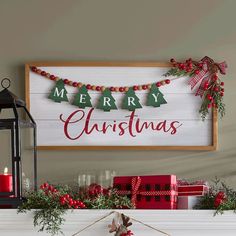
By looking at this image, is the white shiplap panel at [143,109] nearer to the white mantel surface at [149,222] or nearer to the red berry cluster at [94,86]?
the red berry cluster at [94,86]

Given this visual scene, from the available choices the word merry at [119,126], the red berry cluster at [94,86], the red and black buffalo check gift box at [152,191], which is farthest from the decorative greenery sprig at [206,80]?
the red and black buffalo check gift box at [152,191]

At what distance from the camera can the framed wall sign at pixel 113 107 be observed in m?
3.40

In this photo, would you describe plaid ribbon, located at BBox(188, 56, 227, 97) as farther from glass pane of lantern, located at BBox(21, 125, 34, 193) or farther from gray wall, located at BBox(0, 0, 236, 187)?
glass pane of lantern, located at BBox(21, 125, 34, 193)

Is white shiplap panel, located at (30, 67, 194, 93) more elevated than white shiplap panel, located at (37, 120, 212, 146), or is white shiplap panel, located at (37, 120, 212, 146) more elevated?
white shiplap panel, located at (30, 67, 194, 93)

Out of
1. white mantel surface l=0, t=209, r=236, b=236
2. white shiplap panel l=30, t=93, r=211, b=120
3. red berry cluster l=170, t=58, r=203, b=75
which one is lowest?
white mantel surface l=0, t=209, r=236, b=236

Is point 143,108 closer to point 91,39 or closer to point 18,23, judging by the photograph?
point 91,39

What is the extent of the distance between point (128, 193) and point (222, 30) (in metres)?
1.11

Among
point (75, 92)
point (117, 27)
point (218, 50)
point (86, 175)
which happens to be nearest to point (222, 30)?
point (218, 50)

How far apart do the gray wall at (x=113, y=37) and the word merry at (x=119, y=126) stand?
12 centimetres

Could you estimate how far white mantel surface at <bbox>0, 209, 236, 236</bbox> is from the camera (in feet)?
9.70

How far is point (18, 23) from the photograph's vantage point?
11.4ft

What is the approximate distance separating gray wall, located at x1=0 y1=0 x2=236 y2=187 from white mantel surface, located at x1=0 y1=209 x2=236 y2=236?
0.48 m

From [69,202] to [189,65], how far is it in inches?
41.6

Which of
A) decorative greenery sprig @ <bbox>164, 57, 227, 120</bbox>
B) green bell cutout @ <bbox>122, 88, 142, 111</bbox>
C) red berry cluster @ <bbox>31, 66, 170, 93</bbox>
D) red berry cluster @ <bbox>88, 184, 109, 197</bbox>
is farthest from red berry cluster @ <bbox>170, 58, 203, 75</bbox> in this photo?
red berry cluster @ <bbox>88, 184, 109, 197</bbox>
